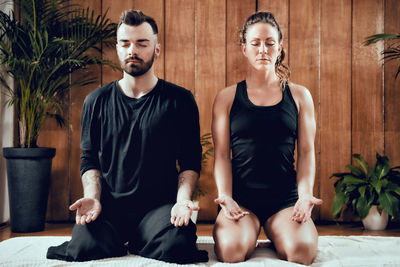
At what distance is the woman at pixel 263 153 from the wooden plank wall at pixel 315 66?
1.28 m

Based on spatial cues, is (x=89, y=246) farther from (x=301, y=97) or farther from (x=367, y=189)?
(x=367, y=189)

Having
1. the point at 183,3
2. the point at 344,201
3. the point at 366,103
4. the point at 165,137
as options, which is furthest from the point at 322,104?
the point at 165,137

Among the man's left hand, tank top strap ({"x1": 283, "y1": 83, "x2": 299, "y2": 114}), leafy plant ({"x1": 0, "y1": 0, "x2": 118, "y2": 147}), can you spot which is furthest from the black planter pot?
tank top strap ({"x1": 283, "y1": 83, "x2": 299, "y2": 114})

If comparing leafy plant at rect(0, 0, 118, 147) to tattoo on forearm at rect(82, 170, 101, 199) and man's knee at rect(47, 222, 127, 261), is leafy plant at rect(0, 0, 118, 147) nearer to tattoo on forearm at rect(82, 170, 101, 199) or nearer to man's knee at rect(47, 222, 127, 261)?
tattoo on forearm at rect(82, 170, 101, 199)

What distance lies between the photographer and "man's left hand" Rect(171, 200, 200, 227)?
4.59 feet

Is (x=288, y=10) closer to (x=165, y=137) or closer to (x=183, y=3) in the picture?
(x=183, y=3)

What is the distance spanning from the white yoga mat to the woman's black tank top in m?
0.31

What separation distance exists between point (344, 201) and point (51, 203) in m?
2.29

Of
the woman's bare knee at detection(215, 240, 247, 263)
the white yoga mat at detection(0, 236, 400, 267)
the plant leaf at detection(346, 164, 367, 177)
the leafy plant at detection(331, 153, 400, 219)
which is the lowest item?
the white yoga mat at detection(0, 236, 400, 267)

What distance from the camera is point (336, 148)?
115 inches

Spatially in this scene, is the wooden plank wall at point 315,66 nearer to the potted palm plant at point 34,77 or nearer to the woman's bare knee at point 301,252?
the potted palm plant at point 34,77

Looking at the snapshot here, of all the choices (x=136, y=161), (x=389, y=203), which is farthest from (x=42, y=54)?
(x=389, y=203)

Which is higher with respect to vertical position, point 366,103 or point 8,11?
point 8,11

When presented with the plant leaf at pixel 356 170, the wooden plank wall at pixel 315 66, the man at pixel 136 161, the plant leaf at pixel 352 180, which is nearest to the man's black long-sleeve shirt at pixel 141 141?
the man at pixel 136 161
